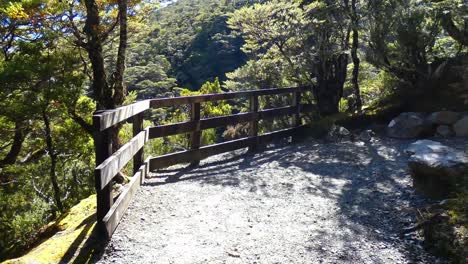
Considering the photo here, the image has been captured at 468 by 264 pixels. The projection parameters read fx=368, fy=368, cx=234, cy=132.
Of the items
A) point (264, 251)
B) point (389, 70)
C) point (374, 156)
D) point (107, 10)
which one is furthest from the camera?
point (107, 10)

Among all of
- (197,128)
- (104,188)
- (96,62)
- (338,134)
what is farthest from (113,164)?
(338,134)

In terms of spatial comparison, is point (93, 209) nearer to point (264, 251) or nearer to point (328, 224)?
point (264, 251)

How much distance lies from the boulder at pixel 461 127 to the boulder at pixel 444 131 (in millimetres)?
104

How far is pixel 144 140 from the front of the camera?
6.00 metres

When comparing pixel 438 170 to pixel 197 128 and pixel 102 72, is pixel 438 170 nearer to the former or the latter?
pixel 197 128

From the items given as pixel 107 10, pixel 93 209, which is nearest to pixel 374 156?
pixel 93 209

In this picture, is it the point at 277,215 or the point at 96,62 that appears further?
the point at 96,62

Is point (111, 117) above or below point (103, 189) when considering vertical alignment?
above

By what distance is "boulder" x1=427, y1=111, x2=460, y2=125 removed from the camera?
26.9 ft

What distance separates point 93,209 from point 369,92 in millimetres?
11235

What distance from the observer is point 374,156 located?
23.6 ft

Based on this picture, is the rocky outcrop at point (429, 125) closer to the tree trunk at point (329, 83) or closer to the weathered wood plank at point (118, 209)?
the tree trunk at point (329, 83)

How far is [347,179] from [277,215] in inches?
75.9

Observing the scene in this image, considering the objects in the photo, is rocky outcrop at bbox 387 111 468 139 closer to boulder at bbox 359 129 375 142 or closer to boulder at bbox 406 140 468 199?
boulder at bbox 359 129 375 142
